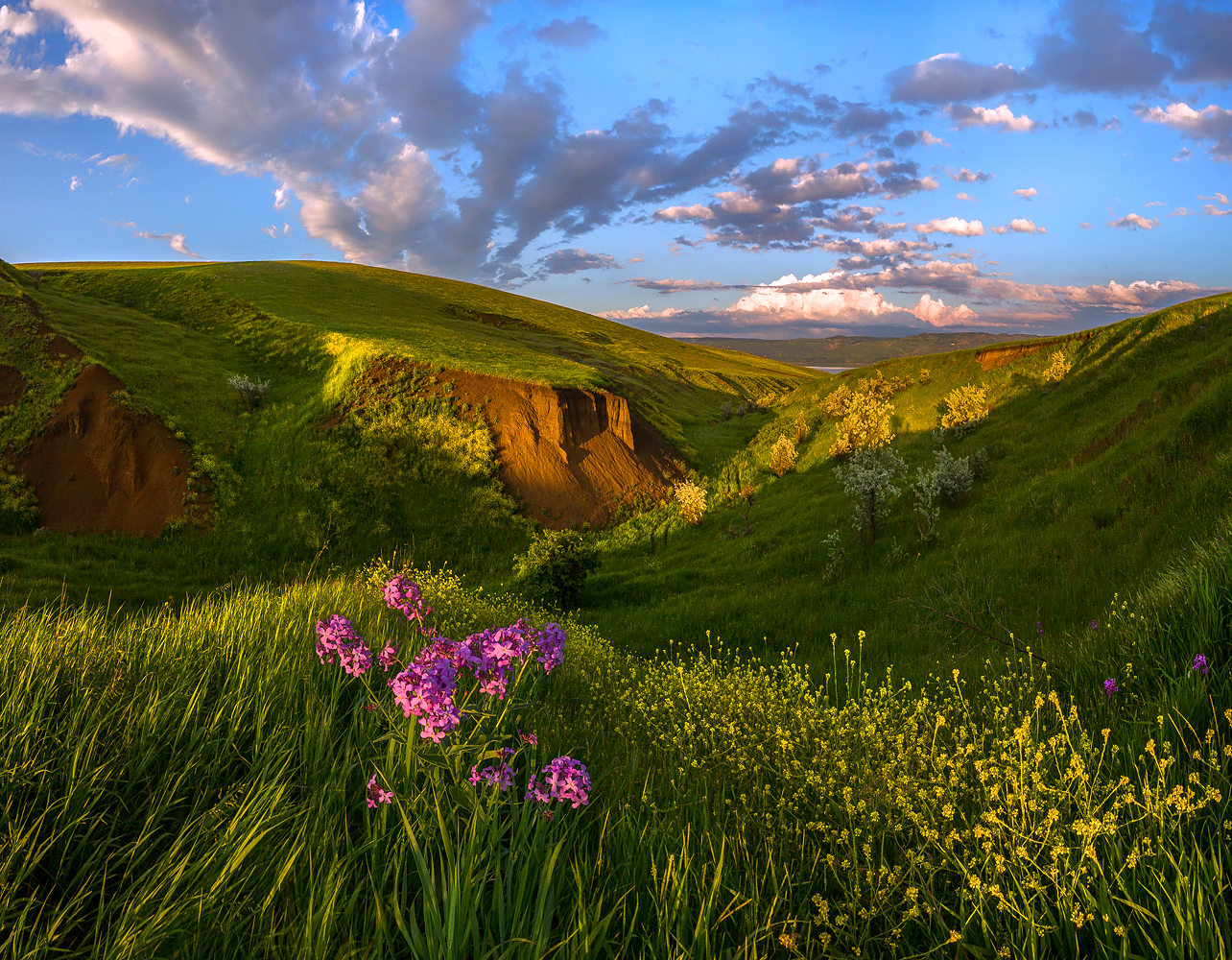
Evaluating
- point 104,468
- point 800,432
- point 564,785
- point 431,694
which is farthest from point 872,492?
point 104,468

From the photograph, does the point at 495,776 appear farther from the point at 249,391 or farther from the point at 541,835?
the point at 249,391

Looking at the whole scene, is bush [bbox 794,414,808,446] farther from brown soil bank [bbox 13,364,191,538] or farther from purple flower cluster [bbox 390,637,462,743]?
purple flower cluster [bbox 390,637,462,743]

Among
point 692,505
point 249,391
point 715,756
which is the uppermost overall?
point 249,391

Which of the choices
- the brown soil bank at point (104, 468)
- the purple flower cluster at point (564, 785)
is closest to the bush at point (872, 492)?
the purple flower cluster at point (564, 785)

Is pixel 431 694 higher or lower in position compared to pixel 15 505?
higher

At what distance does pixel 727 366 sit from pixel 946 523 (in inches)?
3749

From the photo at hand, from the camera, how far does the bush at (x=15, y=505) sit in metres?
16.4

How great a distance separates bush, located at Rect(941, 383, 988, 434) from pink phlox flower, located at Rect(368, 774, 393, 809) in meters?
22.7

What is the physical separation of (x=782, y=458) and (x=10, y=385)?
1177 inches

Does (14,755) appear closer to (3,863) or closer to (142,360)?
(3,863)

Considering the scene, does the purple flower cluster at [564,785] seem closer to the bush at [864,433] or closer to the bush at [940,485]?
the bush at [940,485]

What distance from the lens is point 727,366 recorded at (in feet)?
342

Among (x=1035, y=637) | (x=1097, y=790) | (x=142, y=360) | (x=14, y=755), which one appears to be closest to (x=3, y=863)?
(x=14, y=755)

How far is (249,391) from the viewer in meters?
24.5
